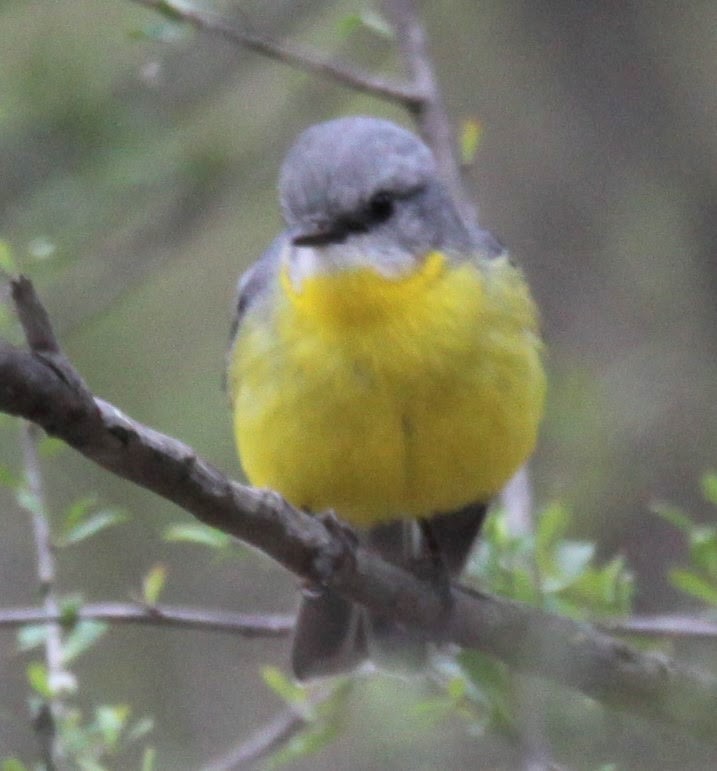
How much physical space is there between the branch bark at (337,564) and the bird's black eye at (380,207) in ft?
2.85

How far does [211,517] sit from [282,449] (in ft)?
3.61

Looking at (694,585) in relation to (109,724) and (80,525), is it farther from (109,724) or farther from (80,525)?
(80,525)

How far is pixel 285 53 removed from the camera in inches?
189

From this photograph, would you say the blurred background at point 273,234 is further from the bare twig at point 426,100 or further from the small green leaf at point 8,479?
the small green leaf at point 8,479

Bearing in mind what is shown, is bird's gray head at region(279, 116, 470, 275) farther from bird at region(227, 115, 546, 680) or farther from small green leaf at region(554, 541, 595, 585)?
small green leaf at region(554, 541, 595, 585)

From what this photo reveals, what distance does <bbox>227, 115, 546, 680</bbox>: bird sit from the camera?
409 cm

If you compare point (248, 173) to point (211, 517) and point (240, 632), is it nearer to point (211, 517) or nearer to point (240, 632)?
point (240, 632)

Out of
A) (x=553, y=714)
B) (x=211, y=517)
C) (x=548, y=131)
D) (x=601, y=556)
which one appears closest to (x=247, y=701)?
(x=601, y=556)

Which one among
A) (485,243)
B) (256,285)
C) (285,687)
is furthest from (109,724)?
(485,243)

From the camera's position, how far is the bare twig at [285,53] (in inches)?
178

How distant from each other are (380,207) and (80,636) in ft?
4.52

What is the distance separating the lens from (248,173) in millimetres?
6074

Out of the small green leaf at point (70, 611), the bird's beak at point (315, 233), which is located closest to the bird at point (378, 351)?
the bird's beak at point (315, 233)

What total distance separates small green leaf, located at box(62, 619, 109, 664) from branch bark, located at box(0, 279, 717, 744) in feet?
2.06
